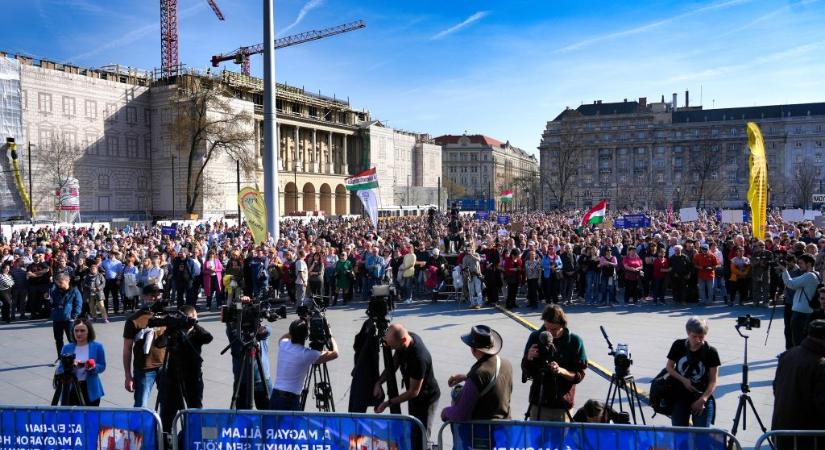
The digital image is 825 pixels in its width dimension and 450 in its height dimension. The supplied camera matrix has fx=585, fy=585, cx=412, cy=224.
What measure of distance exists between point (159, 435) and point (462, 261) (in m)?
11.6

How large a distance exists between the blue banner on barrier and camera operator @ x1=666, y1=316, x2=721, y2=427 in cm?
144

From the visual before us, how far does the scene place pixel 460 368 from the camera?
8.83m

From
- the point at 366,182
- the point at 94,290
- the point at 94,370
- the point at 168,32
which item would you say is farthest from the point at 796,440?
the point at 168,32

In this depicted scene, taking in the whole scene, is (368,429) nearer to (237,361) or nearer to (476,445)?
(476,445)

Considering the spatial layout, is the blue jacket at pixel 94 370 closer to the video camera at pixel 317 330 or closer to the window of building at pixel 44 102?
the video camera at pixel 317 330

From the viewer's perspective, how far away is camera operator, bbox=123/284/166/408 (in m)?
6.14

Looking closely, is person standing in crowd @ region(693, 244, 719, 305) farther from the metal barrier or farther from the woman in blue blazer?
the woman in blue blazer

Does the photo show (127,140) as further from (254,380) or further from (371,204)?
(254,380)

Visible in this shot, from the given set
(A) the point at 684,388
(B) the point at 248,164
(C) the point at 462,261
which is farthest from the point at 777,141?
(A) the point at 684,388

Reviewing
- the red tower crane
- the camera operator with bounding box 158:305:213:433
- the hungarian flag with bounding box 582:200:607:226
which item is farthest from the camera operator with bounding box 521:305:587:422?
the red tower crane

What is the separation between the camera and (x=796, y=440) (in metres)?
3.98

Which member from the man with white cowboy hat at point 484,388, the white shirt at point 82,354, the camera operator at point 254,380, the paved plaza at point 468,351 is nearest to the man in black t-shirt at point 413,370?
the man with white cowboy hat at point 484,388

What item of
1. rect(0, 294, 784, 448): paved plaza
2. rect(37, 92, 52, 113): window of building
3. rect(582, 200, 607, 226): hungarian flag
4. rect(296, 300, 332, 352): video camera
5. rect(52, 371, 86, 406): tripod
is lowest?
rect(0, 294, 784, 448): paved plaza

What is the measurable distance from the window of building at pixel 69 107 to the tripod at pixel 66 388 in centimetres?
5388
